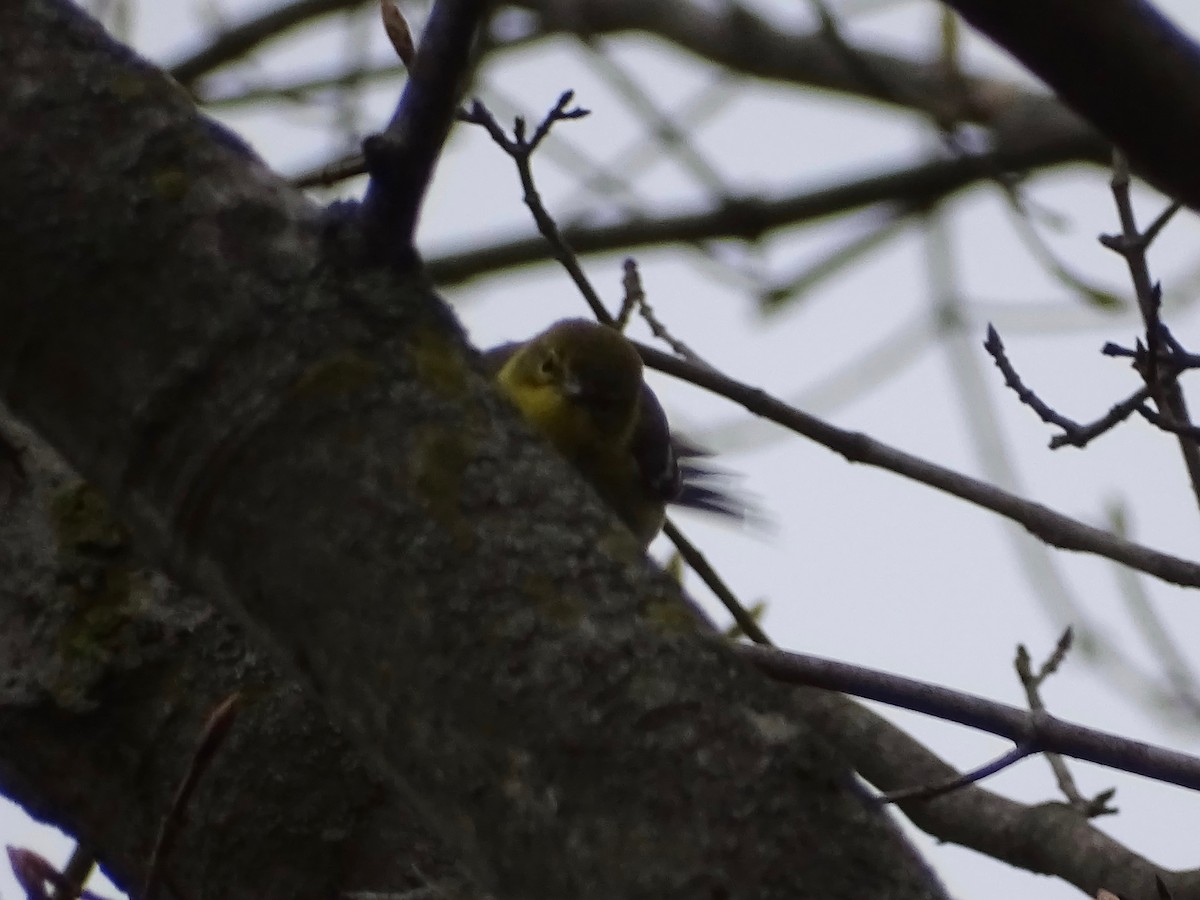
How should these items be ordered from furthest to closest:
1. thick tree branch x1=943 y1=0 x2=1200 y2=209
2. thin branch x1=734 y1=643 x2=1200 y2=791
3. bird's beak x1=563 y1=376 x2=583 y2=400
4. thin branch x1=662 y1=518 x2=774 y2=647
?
bird's beak x1=563 y1=376 x2=583 y2=400 → thin branch x1=662 y1=518 x2=774 y2=647 → thin branch x1=734 y1=643 x2=1200 y2=791 → thick tree branch x1=943 y1=0 x2=1200 y2=209

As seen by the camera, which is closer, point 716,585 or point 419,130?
point 419,130

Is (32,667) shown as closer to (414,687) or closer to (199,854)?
(199,854)

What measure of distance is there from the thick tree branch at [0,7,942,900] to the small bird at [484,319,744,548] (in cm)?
283

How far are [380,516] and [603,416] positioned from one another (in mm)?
3237

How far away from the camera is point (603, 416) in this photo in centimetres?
450

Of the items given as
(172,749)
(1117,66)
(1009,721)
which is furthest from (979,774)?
(1117,66)

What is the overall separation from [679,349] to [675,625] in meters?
2.00

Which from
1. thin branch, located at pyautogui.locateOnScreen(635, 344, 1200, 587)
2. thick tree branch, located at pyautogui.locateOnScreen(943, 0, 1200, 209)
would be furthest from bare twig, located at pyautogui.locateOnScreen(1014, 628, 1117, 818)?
thick tree branch, located at pyautogui.locateOnScreen(943, 0, 1200, 209)

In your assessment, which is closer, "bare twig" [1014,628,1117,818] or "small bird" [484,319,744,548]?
"bare twig" [1014,628,1117,818]

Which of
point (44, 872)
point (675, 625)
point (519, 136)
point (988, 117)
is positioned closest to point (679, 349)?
point (519, 136)

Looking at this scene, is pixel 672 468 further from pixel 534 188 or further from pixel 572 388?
pixel 534 188

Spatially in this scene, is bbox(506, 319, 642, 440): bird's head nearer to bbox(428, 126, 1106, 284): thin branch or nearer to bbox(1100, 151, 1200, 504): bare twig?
bbox(428, 126, 1106, 284): thin branch

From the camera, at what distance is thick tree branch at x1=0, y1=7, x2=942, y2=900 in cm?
115

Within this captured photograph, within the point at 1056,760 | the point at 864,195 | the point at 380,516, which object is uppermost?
the point at 864,195
